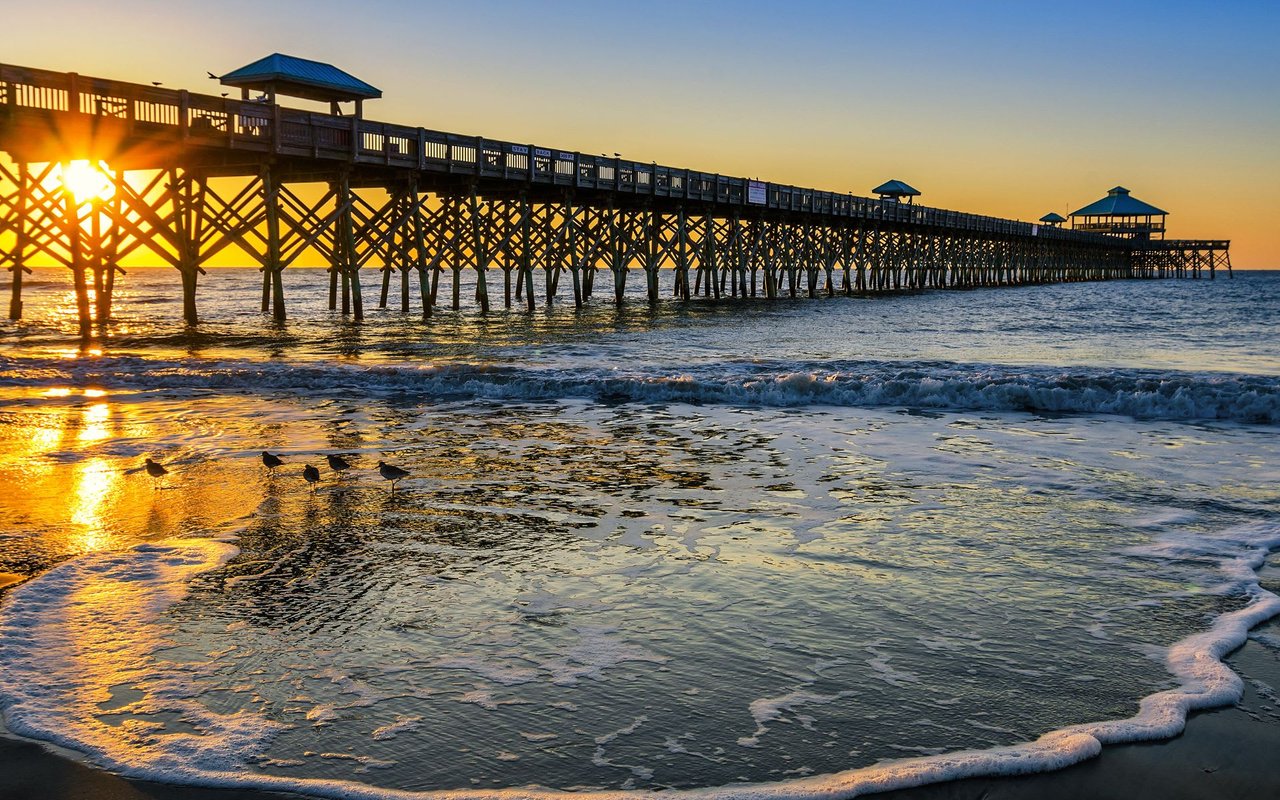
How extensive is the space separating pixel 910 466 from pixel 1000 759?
18.2ft

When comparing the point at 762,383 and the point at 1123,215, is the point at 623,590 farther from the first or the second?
the point at 1123,215

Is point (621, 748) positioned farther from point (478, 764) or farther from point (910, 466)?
point (910, 466)

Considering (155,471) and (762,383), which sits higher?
(762,383)

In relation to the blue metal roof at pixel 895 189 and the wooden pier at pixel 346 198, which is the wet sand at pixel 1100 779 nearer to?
the wooden pier at pixel 346 198

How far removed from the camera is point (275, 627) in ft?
14.3

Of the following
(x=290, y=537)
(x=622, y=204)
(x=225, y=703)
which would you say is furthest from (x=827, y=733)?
(x=622, y=204)

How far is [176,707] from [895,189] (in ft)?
215

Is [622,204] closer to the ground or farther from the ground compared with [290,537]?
farther from the ground

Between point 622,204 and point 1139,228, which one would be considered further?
point 1139,228

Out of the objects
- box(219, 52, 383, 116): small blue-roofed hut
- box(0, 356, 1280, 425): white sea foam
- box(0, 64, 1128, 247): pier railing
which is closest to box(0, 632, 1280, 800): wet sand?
box(0, 356, 1280, 425): white sea foam

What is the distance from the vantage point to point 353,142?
25031 millimetres

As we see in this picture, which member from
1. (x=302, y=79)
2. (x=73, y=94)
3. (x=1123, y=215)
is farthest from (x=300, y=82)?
(x=1123, y=215)

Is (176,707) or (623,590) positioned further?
(623,590)

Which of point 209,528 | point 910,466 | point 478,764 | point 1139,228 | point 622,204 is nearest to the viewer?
point 478,764
